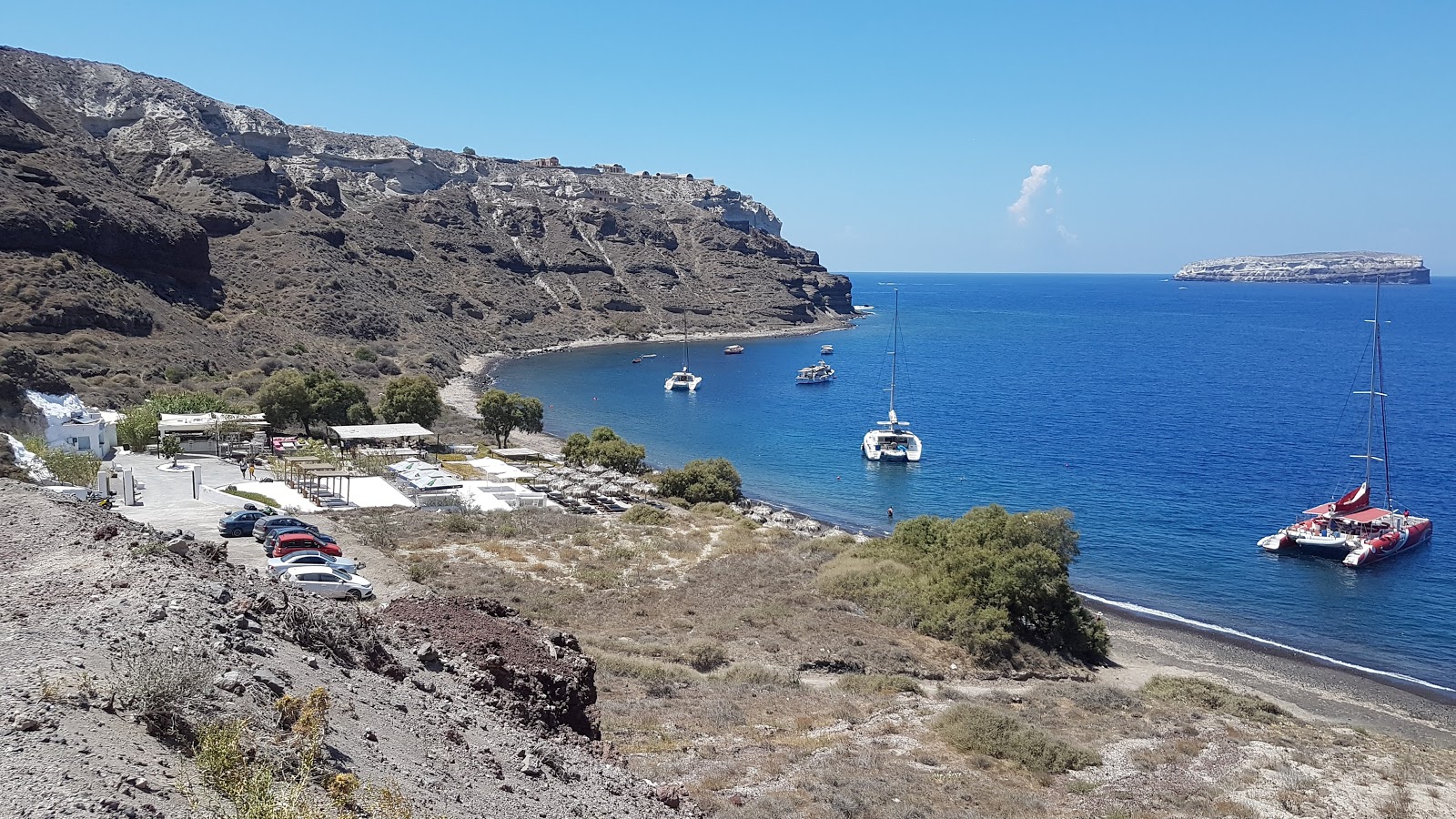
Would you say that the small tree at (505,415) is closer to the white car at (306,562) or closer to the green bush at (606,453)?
the green bush at (606,453)

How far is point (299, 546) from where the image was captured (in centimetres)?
2202

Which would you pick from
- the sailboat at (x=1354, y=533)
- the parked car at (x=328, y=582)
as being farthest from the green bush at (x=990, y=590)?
the sailboat at (x=1354, y=533)

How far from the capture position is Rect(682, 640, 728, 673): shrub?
63.2 ft

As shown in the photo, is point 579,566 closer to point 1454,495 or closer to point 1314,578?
point 1314,578

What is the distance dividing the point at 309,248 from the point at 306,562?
83.3 metres

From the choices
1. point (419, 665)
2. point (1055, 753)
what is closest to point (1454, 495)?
point (1055, 753)

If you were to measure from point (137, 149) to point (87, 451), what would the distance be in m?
83.5

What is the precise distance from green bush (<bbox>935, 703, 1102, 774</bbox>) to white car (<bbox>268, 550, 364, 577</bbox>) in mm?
13255

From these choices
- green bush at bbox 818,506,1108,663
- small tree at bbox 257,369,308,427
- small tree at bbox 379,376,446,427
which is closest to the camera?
green bush at bbox 818,506,1108,663

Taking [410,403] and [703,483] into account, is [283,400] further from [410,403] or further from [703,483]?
[703,483]

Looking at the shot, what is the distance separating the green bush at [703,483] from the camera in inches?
1649

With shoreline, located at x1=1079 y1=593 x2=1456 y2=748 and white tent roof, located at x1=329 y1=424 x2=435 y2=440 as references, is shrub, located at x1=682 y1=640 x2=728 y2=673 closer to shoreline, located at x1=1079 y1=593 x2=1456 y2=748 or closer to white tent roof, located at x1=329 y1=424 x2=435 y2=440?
shoreline, located at x1=1079 y1=593 x2=1456 y2=748

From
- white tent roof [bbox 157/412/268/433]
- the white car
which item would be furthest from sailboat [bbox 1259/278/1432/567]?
white tent roof [bbox 157/412/268/433]

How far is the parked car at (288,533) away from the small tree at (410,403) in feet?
89.8
